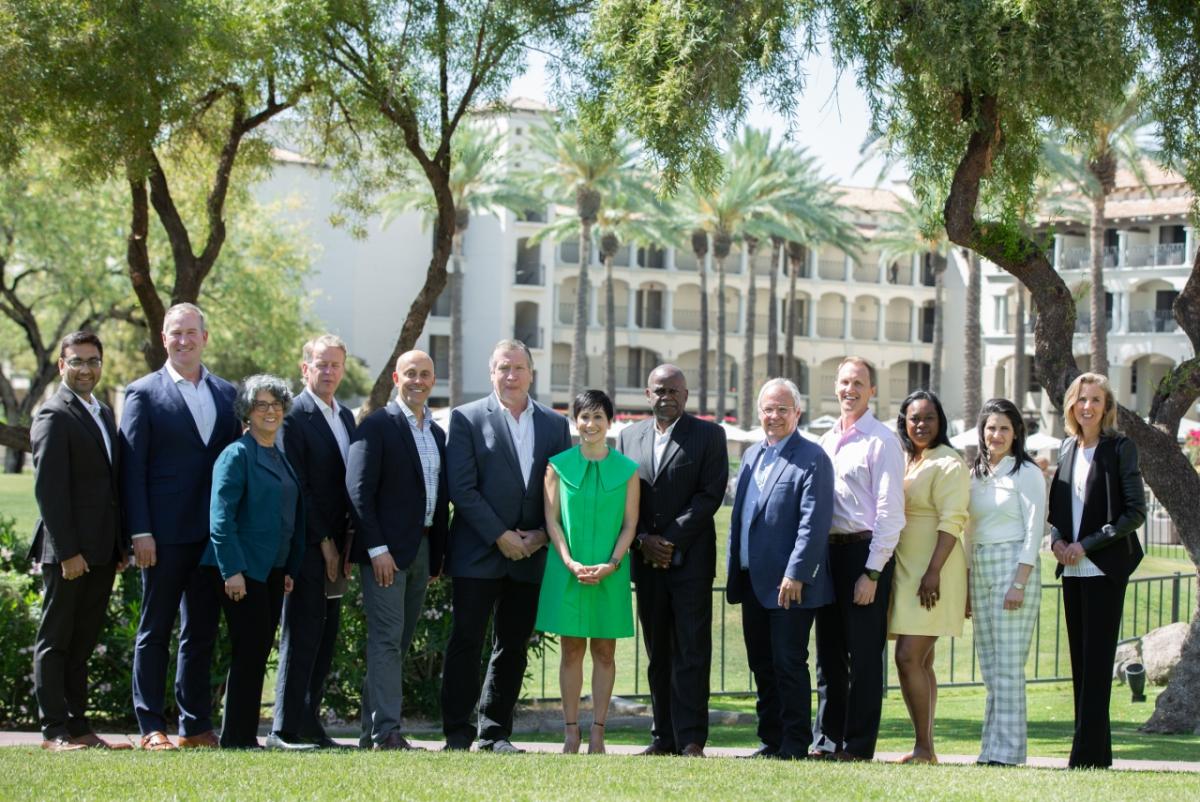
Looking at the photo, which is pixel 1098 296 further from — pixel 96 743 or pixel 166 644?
pixel 96 743

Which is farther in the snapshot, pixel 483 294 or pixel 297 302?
pixel 483 294

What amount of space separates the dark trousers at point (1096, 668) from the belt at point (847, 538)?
1249 millimetres

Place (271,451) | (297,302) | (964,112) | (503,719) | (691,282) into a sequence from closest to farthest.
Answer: (271,451)
(503,719)
(964,112)
(297,302)
(691,282)

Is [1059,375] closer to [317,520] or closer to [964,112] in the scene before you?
[964,112]

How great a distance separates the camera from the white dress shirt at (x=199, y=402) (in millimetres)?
7730

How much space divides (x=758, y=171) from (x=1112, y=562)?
4594 cm

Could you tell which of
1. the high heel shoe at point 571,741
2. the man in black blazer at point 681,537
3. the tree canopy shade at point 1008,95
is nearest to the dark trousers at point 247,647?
the high heel shoe at point 571,741

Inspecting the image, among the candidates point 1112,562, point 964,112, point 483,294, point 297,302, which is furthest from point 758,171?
point 1112,562

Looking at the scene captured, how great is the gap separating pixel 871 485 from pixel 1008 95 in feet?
13.0

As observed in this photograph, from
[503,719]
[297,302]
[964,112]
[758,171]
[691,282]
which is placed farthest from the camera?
[691,282]

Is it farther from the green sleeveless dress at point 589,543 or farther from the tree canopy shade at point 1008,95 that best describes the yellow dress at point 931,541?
the tree canopy shade at point 1008,95

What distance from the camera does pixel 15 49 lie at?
1191 centimetres

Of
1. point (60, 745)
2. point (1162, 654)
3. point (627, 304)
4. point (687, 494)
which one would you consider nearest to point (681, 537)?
point (687, 494)

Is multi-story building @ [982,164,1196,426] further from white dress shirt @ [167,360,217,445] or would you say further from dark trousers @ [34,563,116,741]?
dark trousers @ [34,563,116,741]
